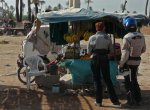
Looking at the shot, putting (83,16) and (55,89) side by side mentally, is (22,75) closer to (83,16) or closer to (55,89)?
(55,89)

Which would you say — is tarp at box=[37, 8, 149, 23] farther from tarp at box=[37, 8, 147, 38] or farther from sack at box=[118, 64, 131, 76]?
sack at box=[118, 64, 131, 76]

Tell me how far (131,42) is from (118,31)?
2536mm

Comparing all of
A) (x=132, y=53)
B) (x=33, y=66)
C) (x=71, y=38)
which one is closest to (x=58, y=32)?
(x=71, y=38)

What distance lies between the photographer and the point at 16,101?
11.5 metres

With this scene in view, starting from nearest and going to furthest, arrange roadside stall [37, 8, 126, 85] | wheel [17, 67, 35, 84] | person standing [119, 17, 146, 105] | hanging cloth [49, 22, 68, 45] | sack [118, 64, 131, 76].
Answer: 1. person standing [119, 17, 146, 105]
2. sack [118, 64, 131, 76]
3. roadside stall [37, 8, 126, 85]
4. hanging cloth [49, 22, 68, 45]
5. wheel [17, 67, 35, 84]

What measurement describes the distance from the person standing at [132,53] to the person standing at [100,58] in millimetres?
356

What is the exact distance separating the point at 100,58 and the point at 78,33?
250cm

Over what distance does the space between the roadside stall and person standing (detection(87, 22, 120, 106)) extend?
1.20m

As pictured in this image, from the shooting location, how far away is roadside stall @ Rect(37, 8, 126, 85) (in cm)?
1227

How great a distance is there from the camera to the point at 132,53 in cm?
1105

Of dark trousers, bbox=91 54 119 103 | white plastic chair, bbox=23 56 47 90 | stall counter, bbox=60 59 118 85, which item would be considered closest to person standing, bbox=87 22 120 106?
dark trousers, bbox=91 54 119 103

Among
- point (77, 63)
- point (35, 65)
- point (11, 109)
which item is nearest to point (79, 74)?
point (77, 63)

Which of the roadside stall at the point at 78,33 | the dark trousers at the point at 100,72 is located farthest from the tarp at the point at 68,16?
the dark trousers at the point at 100,72

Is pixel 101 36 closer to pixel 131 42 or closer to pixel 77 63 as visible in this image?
pixel 131 42
